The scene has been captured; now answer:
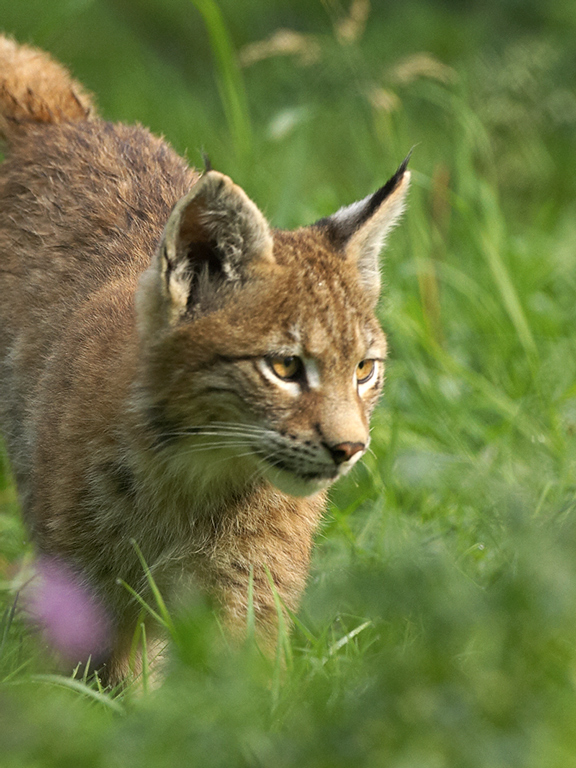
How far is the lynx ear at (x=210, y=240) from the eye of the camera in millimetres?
3207

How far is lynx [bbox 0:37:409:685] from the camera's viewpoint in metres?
3.23

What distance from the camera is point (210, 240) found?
338 centimetres

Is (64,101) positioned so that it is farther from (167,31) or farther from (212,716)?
(167,31)

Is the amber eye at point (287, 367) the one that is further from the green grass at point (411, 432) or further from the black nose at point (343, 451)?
the green grass at point (411, 432)

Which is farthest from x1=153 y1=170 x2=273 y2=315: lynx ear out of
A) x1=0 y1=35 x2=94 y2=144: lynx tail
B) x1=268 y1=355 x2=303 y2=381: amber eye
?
x1=0 y1=35 x2=94 y2=144: lynx tail

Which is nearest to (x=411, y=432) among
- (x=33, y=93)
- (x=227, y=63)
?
(x=227, y=63)

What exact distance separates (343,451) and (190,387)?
55cm

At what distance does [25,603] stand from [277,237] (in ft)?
5.77

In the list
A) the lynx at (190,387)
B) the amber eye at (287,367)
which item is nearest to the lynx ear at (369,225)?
the lynx at (190,387)

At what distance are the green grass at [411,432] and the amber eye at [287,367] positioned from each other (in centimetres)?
64

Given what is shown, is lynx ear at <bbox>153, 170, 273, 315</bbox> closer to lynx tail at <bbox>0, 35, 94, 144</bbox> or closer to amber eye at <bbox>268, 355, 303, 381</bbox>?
amber eye at <bbox>268, 355, 303, 381</bbox>

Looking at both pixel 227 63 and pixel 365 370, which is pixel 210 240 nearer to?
pixel 365 370

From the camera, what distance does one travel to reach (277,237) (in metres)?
3.65

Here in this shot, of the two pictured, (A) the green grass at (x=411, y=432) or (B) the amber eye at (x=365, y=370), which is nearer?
(A) the green grass at (x=411, y=432)
